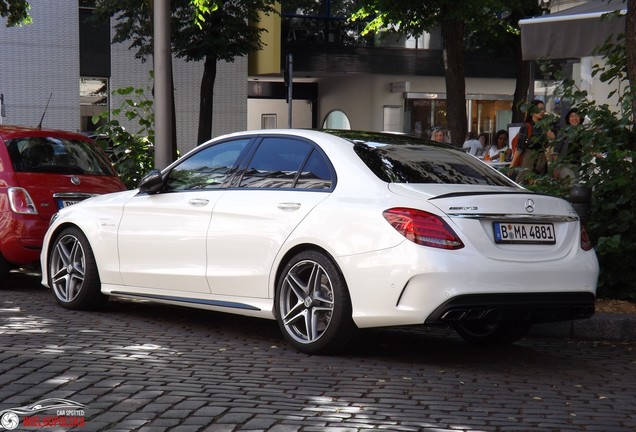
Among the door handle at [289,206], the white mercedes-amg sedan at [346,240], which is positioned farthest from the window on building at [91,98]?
the door handle at [289,206]

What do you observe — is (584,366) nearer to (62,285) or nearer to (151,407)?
(151,407)

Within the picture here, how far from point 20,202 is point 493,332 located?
15.7 ft

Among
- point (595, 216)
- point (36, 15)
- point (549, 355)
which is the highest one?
point (36, 15)

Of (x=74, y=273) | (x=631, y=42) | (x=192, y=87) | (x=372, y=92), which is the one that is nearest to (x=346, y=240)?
(x=74, y=273)

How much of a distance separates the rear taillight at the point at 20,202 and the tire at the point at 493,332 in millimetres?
4442

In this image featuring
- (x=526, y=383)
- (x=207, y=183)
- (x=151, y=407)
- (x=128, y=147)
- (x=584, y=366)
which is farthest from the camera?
(x=128, y=147)

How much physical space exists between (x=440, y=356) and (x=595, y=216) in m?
2.87

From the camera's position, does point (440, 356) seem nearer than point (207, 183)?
Yes

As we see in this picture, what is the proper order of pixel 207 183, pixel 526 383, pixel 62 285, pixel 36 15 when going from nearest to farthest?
pixel 526 383
pixel 207 183
pixel 62 285
pixel 36 15

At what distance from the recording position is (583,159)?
992 centimetres

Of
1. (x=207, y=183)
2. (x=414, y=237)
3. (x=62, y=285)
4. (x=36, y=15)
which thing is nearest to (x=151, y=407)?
(x=414, y=237)

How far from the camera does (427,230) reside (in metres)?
6.73

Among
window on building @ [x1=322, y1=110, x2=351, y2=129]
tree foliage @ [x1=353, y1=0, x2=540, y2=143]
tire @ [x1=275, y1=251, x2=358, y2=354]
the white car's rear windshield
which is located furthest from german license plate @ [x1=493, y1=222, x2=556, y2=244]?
window on building @ [x1=322, y1=110, x2=351, y2=129]

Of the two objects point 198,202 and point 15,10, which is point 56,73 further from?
point 198,202
